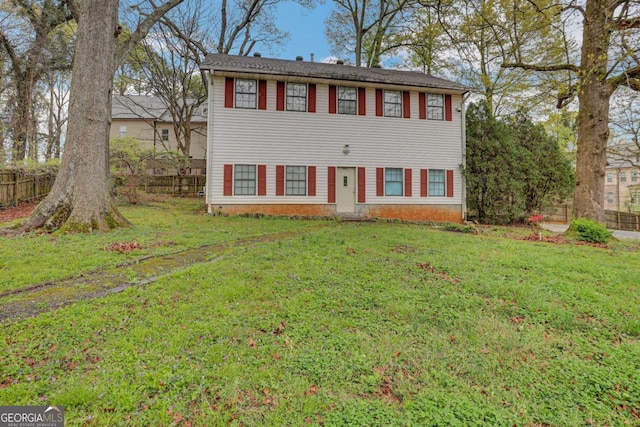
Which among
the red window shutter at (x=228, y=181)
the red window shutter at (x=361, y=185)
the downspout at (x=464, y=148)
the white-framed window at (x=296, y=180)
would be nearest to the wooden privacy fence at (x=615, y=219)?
the downspout at (x=464, y=148)

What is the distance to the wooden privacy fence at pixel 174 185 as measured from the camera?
18.1 m

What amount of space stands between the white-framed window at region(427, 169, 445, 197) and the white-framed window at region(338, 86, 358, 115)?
172 inches

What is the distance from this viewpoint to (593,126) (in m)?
8.70

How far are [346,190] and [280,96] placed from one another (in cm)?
462

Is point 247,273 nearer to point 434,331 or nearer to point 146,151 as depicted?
point 434,331

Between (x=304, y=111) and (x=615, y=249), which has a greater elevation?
(x=304, y=111)

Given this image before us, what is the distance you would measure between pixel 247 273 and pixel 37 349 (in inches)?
94.1

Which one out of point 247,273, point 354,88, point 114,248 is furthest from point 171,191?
point 247,273

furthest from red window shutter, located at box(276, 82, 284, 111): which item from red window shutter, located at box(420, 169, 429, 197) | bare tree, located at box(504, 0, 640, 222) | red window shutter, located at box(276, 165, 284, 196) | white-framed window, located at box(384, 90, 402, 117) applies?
bare tree, located at box(504, 0, 640, 222)

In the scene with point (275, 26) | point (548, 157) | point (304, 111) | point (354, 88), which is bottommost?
point (548, 157)

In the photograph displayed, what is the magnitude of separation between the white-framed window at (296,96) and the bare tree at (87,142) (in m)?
6.09

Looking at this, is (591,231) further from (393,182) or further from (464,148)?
(393,182)

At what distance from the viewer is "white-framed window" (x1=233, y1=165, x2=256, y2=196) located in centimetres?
1174

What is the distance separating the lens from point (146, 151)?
13.0 meters
